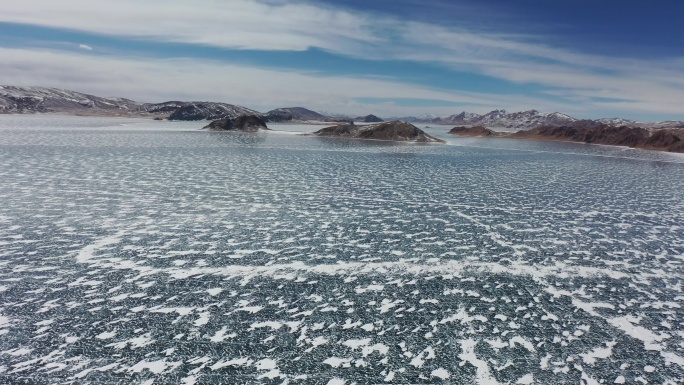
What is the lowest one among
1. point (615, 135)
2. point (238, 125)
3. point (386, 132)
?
point (238, 125)

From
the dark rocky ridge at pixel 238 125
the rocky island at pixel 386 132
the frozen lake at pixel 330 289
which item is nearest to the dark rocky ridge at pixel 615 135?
the rocky island at pixel 386 132

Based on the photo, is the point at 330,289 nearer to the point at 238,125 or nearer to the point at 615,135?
the point at 238,125

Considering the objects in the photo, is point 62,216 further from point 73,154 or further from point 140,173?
point 73,154

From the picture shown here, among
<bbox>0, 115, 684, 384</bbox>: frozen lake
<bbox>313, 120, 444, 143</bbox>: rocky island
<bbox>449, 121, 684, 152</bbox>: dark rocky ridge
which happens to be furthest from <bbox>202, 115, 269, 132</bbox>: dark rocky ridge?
<bbox>0, 115, 684, 384</bbox>: frozen lake

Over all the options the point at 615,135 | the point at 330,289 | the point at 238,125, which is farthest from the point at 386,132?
the point at 330,289

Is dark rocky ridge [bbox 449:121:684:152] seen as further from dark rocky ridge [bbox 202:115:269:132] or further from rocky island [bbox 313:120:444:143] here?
dark rocky ridge [bbox 202:115:269:132]

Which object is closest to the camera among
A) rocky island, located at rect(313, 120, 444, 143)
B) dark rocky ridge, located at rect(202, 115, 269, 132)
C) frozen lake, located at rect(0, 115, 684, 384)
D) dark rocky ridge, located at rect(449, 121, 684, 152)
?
frozen lake, located at rect(0, 115, 684, 384)

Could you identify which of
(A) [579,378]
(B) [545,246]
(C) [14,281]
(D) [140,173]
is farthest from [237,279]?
(D) [140,173]
